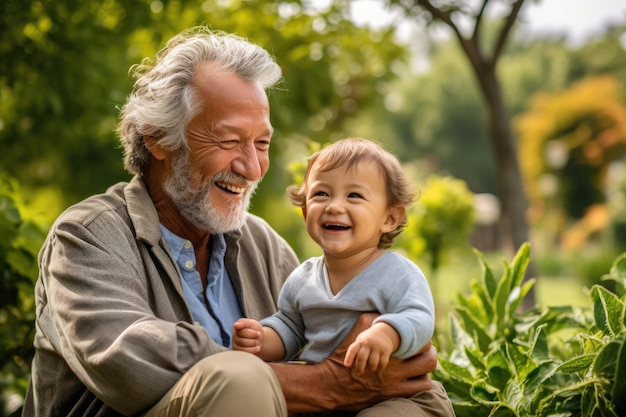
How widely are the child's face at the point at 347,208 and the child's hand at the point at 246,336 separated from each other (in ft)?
1.09

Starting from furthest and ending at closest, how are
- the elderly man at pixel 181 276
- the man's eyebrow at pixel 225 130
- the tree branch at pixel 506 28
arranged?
1. the tree branch at pixel 506 28
2. the man's eyebrow at pixel 225 130
3. the elderly man at pixel 181 276

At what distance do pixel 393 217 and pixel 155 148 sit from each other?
1.00 metres

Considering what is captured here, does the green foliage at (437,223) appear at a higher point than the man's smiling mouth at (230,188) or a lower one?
lower

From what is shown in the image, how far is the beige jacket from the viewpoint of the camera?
241 centimetres

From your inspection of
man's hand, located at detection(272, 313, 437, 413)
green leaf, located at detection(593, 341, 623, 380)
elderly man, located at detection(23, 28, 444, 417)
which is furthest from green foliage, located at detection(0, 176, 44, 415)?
green leaf, located at detection(593, 341, 623, 380)

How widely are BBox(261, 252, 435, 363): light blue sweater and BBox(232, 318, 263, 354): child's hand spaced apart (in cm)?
14

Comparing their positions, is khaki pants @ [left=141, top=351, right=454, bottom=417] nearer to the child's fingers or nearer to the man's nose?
the child's fingers

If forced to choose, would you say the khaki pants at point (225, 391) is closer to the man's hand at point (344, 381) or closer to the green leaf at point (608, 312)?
the man's hand at point (344, 381)

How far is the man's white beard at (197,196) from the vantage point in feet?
10.0

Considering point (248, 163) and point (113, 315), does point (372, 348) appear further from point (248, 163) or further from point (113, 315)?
point (248, 163)

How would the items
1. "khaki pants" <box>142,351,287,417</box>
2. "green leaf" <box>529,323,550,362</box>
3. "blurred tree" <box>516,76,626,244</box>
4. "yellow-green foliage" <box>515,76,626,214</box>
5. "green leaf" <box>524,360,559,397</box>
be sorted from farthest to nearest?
"yellow-green foliage" <box>515,76,626,214</box> < "blurred tree" <box>516,76,626,244</box> < "green leaf" <box>529,323,550,362</box> < "green leaf" <box>524,360,559,397</box> < "khaki pants" <box>142,351,287,417</box>

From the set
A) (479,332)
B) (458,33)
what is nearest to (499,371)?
(479,332)

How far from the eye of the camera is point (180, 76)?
312 cm

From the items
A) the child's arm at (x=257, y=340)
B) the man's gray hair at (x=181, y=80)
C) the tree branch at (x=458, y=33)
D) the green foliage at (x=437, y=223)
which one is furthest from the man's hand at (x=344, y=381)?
the green foliage at (x=437, y=223)
